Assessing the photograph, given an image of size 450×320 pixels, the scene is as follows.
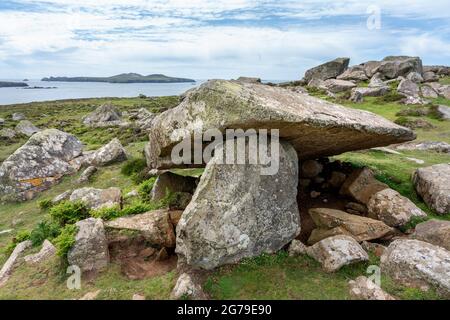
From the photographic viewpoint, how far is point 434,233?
39.2 ft

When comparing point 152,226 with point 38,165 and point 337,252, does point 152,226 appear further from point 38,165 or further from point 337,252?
point 38,165

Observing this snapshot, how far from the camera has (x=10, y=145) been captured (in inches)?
1583

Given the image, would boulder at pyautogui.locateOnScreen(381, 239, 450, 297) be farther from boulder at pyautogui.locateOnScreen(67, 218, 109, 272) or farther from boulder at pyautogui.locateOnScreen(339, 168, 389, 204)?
boulder at pyautogui.locateOnScreen(67, 218, 109, 272)

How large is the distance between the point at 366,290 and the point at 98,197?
477 inches

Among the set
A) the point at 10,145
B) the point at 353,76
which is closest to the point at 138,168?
the point at 10,145

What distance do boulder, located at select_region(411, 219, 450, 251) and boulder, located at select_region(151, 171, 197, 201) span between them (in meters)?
8.41

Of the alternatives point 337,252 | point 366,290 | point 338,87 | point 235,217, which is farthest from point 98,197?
point 338,87

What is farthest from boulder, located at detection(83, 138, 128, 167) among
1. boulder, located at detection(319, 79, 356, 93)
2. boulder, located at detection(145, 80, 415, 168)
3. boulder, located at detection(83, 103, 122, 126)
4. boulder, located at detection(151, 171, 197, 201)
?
boulder, located at detection(319, 79, 356, 93)

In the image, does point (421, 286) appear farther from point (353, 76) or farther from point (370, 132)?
point (353, 76)

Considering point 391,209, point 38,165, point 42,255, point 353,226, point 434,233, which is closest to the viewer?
point 434,233

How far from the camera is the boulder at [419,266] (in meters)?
9.54

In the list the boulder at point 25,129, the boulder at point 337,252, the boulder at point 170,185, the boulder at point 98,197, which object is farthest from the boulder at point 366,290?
the boulder at point 25,129

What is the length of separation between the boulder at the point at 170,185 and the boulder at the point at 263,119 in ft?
5.67

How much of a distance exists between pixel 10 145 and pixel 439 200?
133ft
